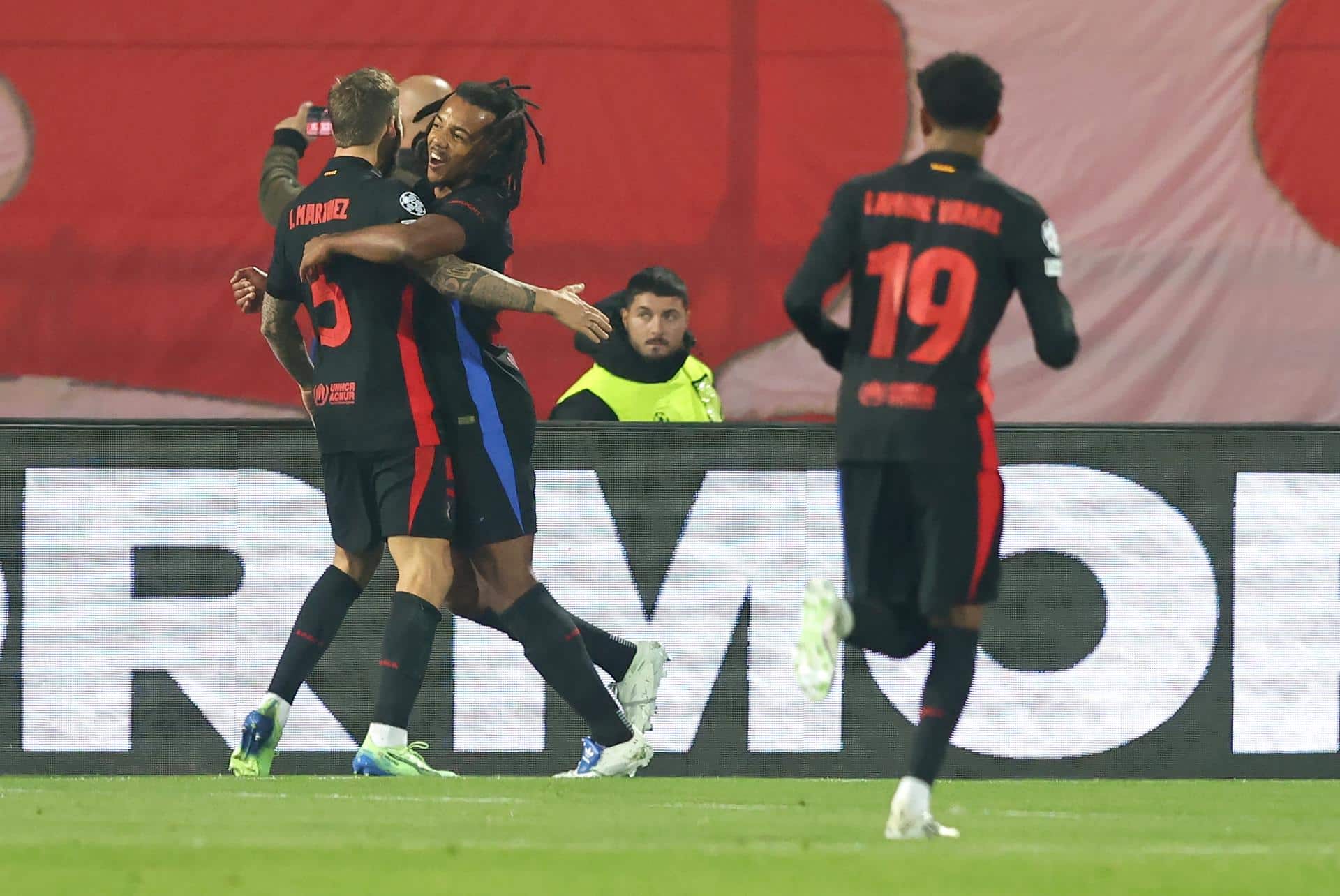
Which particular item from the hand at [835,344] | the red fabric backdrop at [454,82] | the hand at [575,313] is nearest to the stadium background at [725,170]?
the red fabric backdrop at [454,82]

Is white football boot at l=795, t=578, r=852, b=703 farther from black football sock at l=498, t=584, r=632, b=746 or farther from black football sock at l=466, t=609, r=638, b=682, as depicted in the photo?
black football sock at l=466, t=609, r=638, b=682

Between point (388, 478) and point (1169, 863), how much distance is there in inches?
104

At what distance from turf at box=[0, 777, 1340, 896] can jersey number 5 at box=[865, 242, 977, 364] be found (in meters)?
1.04

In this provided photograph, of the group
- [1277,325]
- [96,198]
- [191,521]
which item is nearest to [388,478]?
[191,521]

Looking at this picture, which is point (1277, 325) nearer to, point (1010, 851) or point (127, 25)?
point (127, 25)

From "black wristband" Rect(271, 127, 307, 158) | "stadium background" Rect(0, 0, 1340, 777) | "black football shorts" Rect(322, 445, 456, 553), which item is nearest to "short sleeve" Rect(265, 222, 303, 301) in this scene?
"black football shorts" Rect(322, 445, 456, 553)

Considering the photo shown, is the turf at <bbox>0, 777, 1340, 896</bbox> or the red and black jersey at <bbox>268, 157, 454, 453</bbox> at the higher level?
the red and black jersey at <bbox>268, 157, 454, 453</bbox>

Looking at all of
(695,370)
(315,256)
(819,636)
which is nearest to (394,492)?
(315,256)

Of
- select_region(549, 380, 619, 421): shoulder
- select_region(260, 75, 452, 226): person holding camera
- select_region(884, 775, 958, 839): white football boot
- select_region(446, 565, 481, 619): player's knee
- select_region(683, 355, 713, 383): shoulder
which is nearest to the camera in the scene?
select_region(884, 775, 958, 839): white football boot

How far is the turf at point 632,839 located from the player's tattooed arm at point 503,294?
1.23 metres

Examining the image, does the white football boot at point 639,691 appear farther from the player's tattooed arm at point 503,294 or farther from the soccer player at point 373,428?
the player's tattooed arm at point 503,294

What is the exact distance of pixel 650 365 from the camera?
8.64 meters

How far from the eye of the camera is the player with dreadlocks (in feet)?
21.5

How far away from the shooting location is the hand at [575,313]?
6.50m
